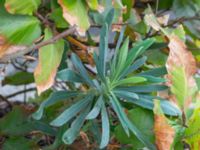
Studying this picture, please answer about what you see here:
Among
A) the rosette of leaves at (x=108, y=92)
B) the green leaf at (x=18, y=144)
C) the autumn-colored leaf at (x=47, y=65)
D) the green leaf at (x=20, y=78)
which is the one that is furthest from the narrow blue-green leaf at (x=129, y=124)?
the green leaf at (x=20, y=78)

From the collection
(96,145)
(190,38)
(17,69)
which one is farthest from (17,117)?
(190,38)

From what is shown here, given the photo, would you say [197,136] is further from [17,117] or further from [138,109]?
[17,117]

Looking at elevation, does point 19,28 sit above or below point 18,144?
above

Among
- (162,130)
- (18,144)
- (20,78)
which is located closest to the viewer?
(162,130)

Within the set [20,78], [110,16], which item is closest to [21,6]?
[110,16]

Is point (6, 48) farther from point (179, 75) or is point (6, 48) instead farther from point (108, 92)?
point (179, 75)
